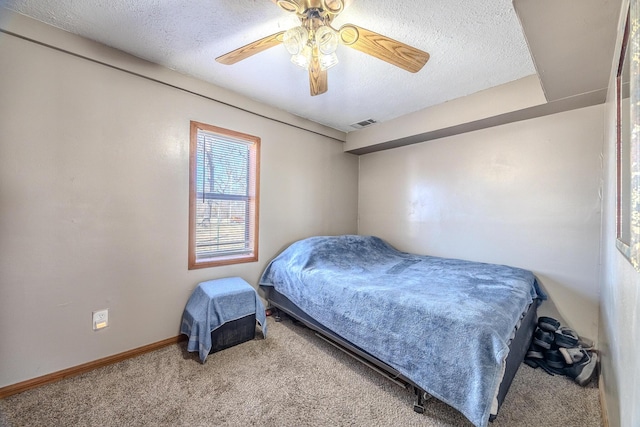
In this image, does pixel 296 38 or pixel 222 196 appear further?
pixel 222 196

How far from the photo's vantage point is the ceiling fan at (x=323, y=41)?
1307mm

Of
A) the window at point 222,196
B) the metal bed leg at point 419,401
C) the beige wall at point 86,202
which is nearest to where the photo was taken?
the metal bed leg at point 419,401

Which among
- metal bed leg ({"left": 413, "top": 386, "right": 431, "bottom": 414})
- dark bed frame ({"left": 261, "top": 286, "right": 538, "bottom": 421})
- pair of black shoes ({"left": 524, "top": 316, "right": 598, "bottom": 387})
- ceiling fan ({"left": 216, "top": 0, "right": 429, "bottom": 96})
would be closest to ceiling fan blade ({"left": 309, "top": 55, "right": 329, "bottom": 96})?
ceiling fan ({"left": 216, "top": 0, "right": 429, "bottom": 96})

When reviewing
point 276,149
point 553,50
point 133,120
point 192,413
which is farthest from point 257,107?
point 192,413

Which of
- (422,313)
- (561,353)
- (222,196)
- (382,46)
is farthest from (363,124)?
(561,353)

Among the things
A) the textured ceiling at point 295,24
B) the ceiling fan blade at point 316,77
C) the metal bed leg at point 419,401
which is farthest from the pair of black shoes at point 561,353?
the ceiling fan blade at point 316,77

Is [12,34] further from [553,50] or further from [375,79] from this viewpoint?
[553,50]

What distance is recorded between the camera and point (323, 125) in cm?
340

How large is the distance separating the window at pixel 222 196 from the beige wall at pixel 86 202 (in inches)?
3.4

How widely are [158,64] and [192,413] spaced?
8.42 ft

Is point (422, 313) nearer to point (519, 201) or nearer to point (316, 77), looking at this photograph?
point (316, 77)

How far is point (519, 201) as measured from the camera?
249 centimetres

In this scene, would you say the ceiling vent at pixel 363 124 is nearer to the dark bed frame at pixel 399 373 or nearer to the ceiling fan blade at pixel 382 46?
the ceiling fan blade at pixel 382 46

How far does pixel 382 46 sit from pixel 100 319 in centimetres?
270
